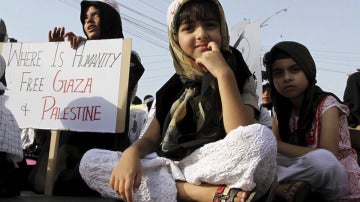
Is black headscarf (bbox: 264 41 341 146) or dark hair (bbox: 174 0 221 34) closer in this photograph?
dark hair (bbox: 174 0 221 34)

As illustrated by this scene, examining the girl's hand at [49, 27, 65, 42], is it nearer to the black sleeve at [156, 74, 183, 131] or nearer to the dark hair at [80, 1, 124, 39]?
the dark hair at [80, 1, 124, 39]

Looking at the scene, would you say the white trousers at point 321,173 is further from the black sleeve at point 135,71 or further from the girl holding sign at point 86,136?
the black sleeve at point 135,71

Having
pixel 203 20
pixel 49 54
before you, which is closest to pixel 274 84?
pixel 203 20

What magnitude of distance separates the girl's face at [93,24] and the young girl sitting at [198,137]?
1.20 metres

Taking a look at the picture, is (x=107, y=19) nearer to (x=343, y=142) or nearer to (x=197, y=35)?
(x=197, y=35)

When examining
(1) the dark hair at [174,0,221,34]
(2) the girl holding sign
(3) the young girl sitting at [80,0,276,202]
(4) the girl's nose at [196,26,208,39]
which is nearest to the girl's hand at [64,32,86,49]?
(2) the girl holding sign

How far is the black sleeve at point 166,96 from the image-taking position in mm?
2137

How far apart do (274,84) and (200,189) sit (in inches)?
38.5

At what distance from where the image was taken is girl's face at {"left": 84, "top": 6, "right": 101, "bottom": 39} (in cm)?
324

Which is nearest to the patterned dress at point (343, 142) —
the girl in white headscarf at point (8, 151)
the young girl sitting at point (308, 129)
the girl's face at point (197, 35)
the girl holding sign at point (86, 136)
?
the young girl sitting at point (308, 129)

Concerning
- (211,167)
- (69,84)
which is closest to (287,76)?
(211,167)

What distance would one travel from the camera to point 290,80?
2.40 metres

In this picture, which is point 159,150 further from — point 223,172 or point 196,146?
point 223,172

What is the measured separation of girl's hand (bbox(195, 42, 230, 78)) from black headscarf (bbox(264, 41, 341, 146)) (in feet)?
2.34
